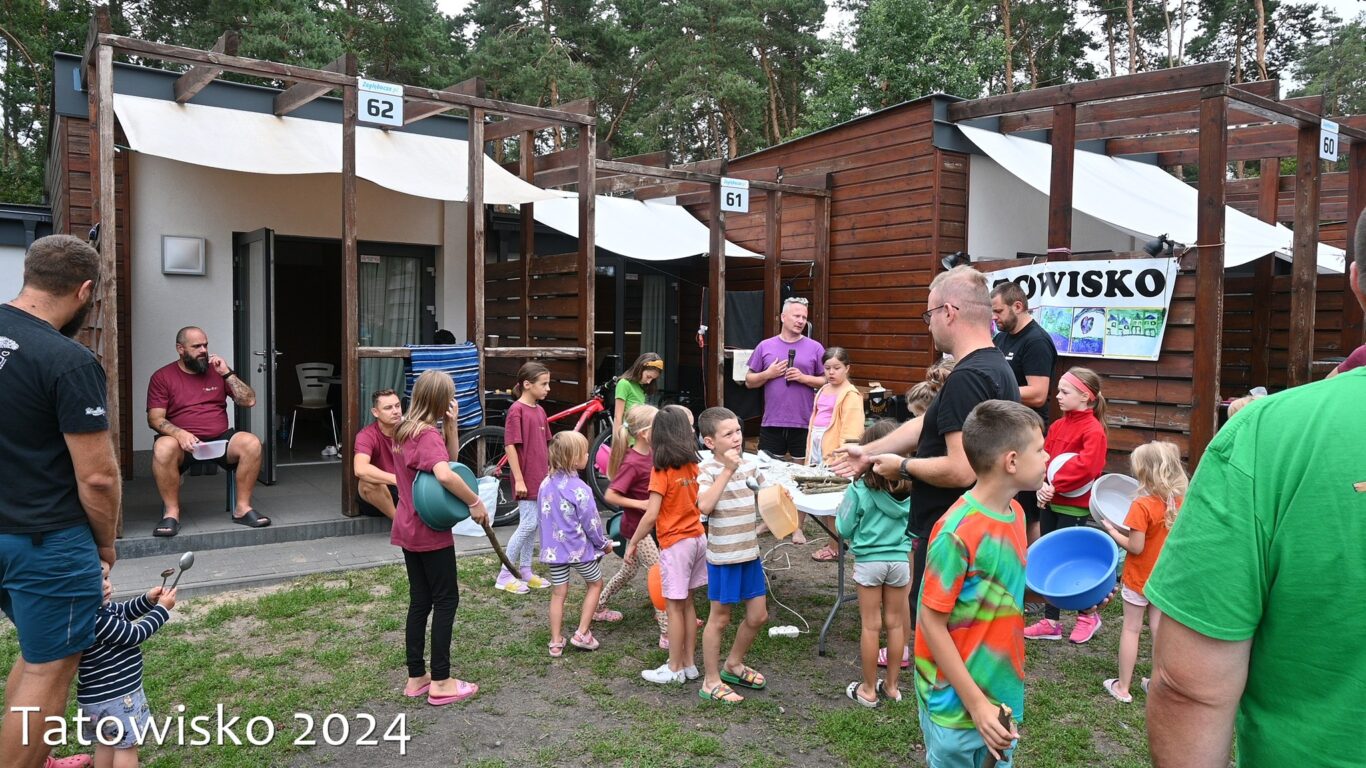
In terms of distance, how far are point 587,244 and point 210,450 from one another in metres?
3.18

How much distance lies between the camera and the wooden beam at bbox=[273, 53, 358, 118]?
20.0 feet

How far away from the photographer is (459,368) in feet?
21.3

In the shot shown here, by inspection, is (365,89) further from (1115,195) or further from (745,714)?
(1115,195)

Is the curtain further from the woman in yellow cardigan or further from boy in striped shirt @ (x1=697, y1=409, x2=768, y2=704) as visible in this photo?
boy in striped shirt @ (x1=697, y1=409, x2=768, y2=704)

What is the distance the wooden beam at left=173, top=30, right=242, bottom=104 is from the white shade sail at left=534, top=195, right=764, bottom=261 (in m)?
3.38

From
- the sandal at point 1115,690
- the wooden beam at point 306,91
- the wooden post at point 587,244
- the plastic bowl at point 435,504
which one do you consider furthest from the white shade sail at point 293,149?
the sandal at point 1115,690

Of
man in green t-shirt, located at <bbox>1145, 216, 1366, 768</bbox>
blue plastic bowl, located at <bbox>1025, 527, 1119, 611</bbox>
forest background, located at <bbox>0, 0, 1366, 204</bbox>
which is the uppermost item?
forest background, located at <bbox>0, 0, 1366, 204</bbox>

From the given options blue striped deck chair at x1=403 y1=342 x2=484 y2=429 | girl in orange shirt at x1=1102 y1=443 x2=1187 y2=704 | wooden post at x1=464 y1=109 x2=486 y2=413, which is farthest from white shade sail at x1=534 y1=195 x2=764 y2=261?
girl in orange shirt at x1=1102 y1=443 x2=1187 y2=704

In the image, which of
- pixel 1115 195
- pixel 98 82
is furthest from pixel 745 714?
pixel 1115 195

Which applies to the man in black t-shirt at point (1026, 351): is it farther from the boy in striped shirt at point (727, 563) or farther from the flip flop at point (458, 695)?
the flip flop at point (458, 695)

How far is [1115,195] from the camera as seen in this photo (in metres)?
7.98

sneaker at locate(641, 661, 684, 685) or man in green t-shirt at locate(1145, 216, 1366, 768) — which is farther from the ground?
man in green t-shirt at locate(1145, 216, 1366, 768)

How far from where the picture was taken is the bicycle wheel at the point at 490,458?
645cm

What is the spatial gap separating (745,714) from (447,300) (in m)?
6.88
